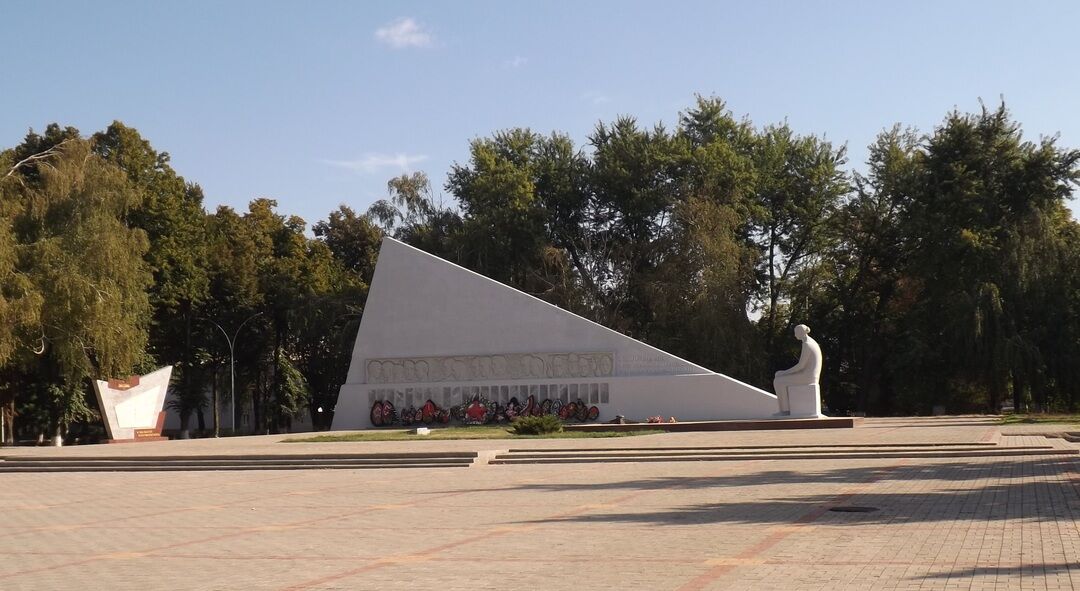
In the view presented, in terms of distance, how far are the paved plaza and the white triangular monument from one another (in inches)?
619

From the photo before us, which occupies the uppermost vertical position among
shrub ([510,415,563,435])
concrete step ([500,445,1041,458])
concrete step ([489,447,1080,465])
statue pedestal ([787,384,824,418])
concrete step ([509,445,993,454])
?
statue pedestal ([787,384,824,418])

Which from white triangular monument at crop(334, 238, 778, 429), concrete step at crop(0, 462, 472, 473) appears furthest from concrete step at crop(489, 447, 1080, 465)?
white triangular monument at crop(334, 238, 778, 429)

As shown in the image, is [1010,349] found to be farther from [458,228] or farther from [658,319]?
[458,228]

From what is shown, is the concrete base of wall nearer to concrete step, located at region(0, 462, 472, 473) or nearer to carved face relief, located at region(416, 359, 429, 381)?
carved face relief, located at region(416, 359, 429, 381)

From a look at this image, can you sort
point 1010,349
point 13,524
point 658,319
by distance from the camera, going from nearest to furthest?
point 13,524
point 1010,349
point 658,319

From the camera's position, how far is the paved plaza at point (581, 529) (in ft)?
24.9

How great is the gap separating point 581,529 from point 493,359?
26123 mm

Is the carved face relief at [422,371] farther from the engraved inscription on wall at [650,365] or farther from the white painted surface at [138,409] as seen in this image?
the white painted surface at [138,409]

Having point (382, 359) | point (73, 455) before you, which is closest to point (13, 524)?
point (73, 455)

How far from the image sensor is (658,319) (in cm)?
4462

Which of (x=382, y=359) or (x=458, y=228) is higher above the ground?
(x=458, y=228)

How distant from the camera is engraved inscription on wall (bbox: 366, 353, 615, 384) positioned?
35.1 meters

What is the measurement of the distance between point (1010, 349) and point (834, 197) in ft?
43.5

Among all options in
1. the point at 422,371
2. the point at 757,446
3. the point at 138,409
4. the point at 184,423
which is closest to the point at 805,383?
the point at 757,446
